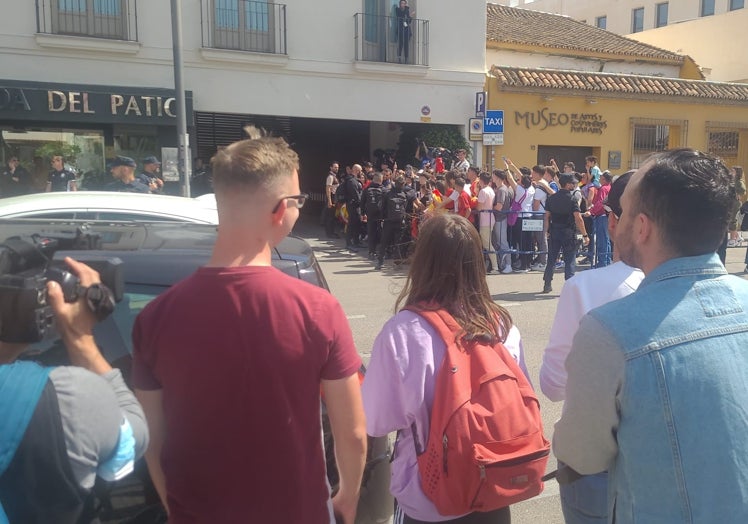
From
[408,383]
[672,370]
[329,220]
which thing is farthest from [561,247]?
[672,370]

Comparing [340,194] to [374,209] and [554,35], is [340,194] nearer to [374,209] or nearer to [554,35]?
[374,209]

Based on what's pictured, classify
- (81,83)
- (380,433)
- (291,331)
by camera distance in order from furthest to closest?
(81,83)
(380,433)
(291,331)

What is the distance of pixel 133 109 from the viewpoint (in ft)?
47.6

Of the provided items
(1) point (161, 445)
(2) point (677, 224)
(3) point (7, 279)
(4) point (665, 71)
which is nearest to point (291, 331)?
(1) point (161, 445)

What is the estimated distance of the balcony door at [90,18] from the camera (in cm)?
1416

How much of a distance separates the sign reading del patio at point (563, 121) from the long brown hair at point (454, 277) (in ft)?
53.5

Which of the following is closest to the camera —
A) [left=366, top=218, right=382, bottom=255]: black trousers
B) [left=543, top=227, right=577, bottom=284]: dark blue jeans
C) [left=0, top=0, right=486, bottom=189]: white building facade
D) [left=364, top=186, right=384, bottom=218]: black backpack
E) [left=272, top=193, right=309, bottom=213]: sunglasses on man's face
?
[left=272, top=193, right=309, bottom=213]: sunglasses on man's face

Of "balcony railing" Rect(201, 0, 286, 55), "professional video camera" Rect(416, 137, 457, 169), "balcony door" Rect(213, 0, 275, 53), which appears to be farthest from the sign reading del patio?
"balcony door" Rect(213, 0, 275, 53)

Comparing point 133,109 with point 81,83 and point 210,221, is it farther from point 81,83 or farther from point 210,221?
point 210,221

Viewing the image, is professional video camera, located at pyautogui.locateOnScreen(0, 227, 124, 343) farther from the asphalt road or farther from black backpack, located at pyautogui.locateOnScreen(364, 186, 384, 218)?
black backpack, located at pyautogui.locateOnScreen(364, 186, 384, 218)

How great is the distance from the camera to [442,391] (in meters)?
2.09

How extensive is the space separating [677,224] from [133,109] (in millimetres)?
14644

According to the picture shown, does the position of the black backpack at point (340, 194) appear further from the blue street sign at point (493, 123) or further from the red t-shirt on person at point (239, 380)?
the red t-shirt on person at point (239, 380)

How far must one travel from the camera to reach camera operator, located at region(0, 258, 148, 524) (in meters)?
1.36
